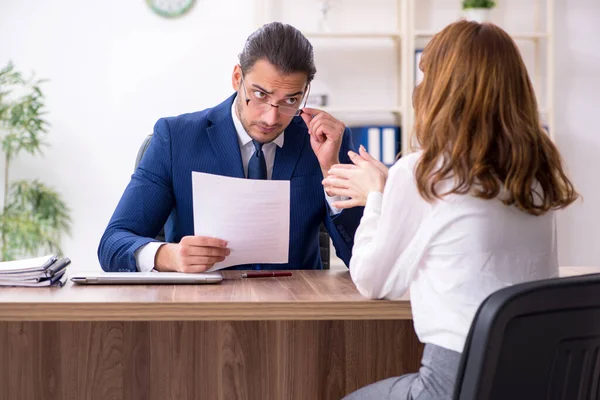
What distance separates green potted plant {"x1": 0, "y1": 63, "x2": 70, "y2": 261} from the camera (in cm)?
406

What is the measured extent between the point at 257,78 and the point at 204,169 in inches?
12.1

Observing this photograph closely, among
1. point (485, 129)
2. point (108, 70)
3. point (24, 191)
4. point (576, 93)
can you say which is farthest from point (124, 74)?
point (485, 129)

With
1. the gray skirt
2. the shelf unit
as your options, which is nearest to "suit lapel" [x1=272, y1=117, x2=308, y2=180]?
the gray skirt

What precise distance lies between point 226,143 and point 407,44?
2.06 meters

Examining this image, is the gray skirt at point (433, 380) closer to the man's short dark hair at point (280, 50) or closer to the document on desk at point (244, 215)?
the document on desk at point (244, 215)

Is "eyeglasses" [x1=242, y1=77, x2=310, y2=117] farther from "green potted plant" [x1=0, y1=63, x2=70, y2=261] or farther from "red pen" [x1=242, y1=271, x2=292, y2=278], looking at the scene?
"green potted plant" [x1=0, y1=63, x2=70, y2=261]

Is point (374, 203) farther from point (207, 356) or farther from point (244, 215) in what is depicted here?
point (207, 356)

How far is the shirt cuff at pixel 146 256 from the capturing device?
198 centimetres

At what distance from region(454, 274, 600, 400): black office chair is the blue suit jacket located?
42.1 inches

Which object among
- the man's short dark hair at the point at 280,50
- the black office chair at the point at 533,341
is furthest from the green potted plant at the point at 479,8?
the black office chair at the point at 533,341

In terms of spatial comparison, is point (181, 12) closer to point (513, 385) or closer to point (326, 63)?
point (326, 63)

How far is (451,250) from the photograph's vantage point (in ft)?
4.45

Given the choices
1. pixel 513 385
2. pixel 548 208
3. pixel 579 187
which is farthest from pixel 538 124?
pixel 579 187

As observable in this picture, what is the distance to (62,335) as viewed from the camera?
183 cm
